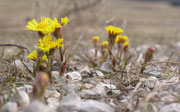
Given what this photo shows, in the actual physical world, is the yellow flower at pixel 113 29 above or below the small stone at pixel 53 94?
above

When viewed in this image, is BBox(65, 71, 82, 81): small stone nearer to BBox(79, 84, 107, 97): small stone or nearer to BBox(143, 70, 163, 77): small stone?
BBox(79, 84, 107, 97): small stone

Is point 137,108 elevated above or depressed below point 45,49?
below

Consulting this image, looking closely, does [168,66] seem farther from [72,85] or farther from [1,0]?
[1,0]


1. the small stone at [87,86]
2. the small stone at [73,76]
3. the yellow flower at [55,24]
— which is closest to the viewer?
the yellow flower at [55,24]

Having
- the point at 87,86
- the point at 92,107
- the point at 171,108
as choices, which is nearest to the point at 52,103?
the point at 92,107

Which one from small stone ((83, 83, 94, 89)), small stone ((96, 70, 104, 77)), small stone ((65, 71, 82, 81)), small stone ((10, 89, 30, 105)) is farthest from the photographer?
small stone ((96, 70, 104, 77))

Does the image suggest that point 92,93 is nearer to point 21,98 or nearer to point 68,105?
point 68,105

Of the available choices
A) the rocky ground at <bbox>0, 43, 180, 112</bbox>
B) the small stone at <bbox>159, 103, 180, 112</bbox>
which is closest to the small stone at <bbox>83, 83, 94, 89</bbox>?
the rocky ground at <bbox>0, 43, 180, 112</bbox>

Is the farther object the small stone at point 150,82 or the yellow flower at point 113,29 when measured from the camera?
the yellow flower at point 113,29

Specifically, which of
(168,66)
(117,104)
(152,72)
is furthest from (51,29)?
(168,66)

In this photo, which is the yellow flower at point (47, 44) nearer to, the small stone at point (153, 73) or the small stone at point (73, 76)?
the small stone at point (73, 76)

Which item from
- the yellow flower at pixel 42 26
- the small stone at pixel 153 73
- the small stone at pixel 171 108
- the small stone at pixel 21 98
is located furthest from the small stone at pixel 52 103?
the small stone at pixel 153 73
